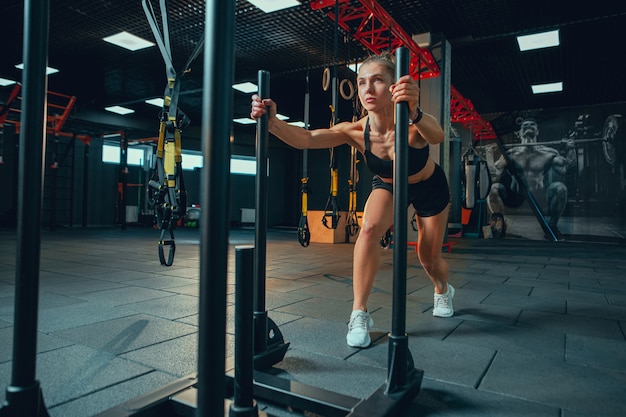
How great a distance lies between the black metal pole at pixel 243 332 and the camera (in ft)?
2.64

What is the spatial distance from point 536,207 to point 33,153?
12.1 metres

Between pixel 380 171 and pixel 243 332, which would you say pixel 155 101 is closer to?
pixel 380 171

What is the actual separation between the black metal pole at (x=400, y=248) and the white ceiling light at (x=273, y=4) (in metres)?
5.29

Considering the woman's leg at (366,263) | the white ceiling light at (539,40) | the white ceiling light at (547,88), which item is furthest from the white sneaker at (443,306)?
the white ceiling light at (547,88)

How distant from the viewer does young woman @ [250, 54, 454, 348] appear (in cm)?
185

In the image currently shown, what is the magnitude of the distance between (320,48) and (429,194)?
19.6ft

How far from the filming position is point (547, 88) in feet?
30.8

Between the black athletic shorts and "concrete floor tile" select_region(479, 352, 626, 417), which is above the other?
the black athletic shorts

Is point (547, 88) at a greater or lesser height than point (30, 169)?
greater

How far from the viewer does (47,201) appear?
11.6 metres

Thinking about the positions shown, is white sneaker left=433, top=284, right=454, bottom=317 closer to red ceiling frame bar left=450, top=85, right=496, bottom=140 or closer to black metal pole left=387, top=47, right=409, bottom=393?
black metal pole left=387, top=47, right=409, bottom=393

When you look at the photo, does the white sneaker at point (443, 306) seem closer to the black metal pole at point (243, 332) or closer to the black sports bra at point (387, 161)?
the black sports bra at point (387, 161)

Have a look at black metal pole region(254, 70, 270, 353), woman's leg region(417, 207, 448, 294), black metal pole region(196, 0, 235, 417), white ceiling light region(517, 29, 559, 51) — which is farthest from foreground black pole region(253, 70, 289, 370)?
white ceiling light region(517, 29, 559, 51)

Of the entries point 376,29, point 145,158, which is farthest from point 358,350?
point 145,158
